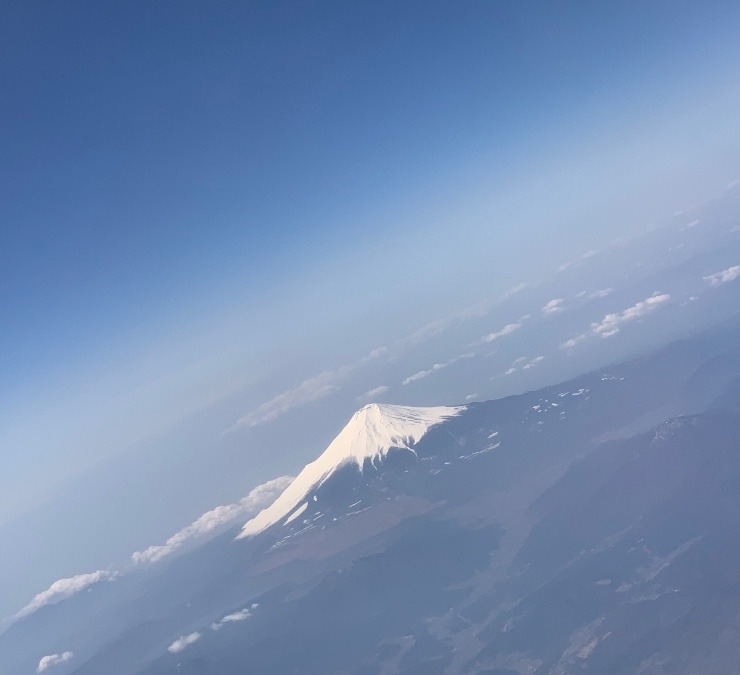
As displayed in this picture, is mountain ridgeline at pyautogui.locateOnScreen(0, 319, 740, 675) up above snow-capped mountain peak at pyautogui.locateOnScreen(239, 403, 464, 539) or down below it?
below

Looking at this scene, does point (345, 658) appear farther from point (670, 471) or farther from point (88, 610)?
point (88, 610)

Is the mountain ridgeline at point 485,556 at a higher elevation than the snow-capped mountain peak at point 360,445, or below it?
below

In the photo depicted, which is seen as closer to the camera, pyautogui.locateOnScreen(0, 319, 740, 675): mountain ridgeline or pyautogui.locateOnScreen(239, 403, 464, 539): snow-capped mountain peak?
pyautogui.locateOnScreen(0, 319, 740, 675): mountain ridgeline

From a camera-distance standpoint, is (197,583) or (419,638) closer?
(419,638)

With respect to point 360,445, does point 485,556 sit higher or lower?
lower

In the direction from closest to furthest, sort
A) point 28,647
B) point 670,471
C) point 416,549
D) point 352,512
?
point 670,471, point 416,549, point 352,512, point 28,647

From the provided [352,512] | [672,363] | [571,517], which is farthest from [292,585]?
[672,363]

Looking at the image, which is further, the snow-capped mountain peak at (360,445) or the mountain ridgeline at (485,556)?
the snow-capped mountain peak at (360,445)

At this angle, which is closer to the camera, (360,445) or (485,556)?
(485,556)
